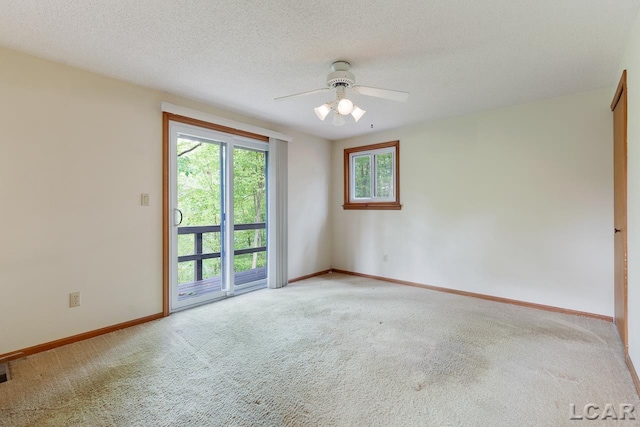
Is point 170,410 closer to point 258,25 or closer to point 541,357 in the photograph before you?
point 258,25

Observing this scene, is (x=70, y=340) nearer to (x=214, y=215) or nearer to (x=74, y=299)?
(x=74, y=299)

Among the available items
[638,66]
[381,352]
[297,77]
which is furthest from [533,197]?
[297,77]

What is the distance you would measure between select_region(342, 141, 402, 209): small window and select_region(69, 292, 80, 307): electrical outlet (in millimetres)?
3780

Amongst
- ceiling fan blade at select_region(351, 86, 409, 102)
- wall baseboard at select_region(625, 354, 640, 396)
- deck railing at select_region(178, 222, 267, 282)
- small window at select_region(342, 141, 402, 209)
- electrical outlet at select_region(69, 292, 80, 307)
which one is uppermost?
ceiling fan blade at select_region(351, 86, 409, 102)

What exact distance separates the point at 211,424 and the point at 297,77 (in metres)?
2.71

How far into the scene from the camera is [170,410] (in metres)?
1.74

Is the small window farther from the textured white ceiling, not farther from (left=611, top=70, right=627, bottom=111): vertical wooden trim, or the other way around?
(left=611, top=70, right=627, bottom=111): vertical wooden trim

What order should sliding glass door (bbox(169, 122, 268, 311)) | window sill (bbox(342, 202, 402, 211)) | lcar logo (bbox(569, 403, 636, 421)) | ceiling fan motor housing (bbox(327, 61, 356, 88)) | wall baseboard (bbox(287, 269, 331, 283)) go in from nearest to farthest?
1. lcar logo (bbox(569, 403, 636, 421))
2. ceiling fan motor housing (bbox(327, 61, 356, 88))
3. sliding glass door (bbox(169, 122, 268, 311))
4. window sill (bbox(342, 202, 402, 211))
5. wall baseboard (bbox(287, 269, 331, 283))

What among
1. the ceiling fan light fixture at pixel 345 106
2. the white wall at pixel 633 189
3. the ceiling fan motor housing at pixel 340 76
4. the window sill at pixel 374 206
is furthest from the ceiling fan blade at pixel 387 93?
the window sill at pixel 374 206

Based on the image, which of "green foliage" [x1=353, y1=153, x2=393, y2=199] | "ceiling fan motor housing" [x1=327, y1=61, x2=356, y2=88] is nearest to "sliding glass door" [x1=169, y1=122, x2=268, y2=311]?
"green foliage" [x1=353, y1=153, x2=393, y2=199]

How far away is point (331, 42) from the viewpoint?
2.21 meters

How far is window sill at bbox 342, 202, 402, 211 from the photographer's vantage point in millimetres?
4640

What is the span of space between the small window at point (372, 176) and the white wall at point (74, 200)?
2.76m

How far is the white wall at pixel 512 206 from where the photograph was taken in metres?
3.12
